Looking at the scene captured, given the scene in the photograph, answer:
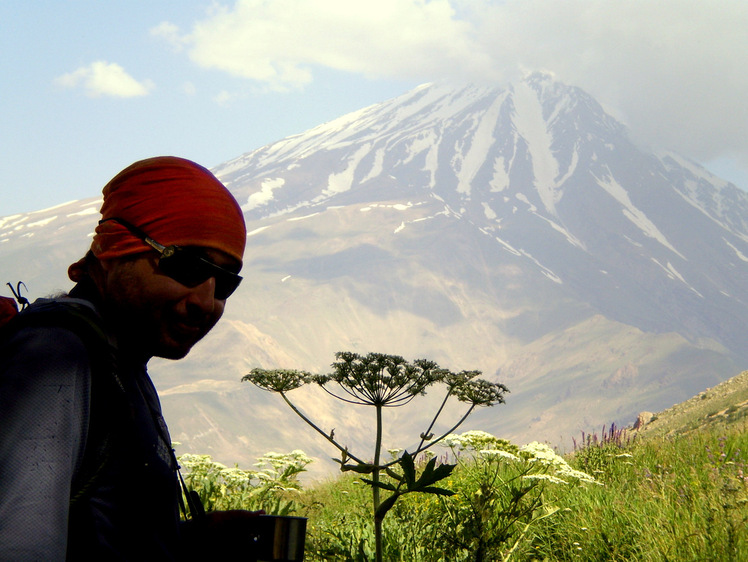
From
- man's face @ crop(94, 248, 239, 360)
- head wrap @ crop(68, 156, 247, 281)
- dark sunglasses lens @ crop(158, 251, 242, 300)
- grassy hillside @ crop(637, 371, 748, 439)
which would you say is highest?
grassy hillside @ crop(637, 371, 748, 439)

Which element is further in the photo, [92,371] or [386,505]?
[386,505]

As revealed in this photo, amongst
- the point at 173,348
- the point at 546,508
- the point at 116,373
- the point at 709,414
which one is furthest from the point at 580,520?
the point at 709,414

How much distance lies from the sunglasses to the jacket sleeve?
1.07ft

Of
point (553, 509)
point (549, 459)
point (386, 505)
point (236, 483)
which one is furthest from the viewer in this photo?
point (236, 483)

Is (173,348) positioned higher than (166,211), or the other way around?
(166,211)

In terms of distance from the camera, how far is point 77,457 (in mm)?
1384

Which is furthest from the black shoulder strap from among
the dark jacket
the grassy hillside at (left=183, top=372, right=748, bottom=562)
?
the grassy hillside at (left=183, top=372, right=748, bottom=562)

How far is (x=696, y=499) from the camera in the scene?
204 inches

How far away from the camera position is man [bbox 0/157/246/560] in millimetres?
1290

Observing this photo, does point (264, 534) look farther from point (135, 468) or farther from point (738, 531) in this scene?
point (738, 531)

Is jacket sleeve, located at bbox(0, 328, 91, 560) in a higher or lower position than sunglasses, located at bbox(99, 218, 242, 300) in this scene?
lower

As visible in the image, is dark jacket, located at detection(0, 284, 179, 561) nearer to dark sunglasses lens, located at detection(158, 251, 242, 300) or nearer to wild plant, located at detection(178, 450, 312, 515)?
dark sunglasses lens, located at detection(158, 251, 242, 300)

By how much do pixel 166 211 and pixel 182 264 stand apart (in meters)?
0.14

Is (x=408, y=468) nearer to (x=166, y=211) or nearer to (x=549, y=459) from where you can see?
(x=166, y=211)
